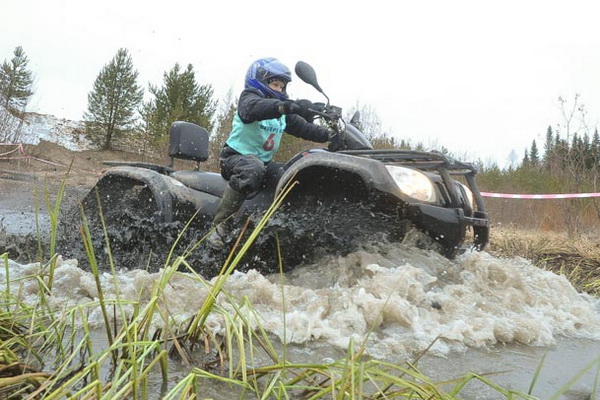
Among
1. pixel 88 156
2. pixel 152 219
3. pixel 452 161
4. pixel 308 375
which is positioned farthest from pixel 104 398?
pixel 88 156

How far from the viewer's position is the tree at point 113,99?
40.8m

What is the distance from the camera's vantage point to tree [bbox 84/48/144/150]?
134 ft

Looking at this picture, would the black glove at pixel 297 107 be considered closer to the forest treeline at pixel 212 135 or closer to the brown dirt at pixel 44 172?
the brown dirt at pixel 44 172

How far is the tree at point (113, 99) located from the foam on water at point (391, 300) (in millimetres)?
39463

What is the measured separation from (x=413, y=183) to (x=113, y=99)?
40712mm

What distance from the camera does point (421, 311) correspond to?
295 cm

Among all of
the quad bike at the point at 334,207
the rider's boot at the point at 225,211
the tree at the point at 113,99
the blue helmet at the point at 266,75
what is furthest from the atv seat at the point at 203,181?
the tree at the point at 113,99

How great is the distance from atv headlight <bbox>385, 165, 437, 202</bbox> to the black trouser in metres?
1.09

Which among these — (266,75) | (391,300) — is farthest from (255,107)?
(391,300)

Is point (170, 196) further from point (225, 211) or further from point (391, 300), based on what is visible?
point (391, 300)

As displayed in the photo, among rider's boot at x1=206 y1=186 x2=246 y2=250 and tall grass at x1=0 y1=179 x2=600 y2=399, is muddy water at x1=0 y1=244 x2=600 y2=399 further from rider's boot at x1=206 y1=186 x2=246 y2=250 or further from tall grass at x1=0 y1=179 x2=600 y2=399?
rider's boot at x1=206 y1=186 x2=246 y2=250

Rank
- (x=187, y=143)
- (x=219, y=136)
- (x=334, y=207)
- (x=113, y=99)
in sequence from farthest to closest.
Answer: (x=113, y=99) → (x=219, y=136) → (x=187, y=143) → (x=334, y=207)

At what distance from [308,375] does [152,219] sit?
127 inches

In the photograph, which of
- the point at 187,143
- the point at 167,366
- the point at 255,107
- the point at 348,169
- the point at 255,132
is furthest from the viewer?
the point at 187,143
